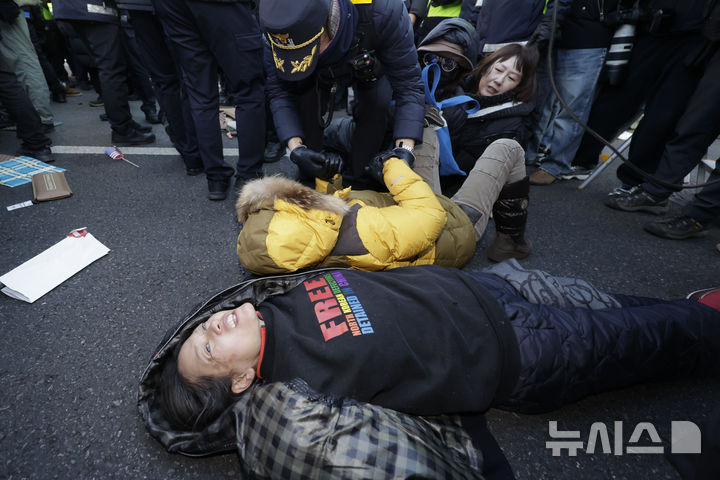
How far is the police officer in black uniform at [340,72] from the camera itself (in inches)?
54.8

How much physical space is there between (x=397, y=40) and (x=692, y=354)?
5.74 feet

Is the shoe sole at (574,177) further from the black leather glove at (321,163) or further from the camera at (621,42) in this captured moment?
the black leather glove at (321,163)

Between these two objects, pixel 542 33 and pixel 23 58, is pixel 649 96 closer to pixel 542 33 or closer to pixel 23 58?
pixel 542 33

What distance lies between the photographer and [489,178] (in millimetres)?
1692

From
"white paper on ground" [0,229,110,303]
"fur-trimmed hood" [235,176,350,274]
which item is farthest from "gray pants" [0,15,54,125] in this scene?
"fur-trimmed hood" [235,176,350,274]

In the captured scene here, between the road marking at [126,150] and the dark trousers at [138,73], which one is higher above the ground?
the dark trousers at [138,73]

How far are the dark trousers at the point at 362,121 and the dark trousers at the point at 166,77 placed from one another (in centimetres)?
86

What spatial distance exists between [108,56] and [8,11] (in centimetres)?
79

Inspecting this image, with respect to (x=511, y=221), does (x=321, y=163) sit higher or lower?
higher

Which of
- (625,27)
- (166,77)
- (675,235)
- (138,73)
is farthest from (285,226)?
(138,73)

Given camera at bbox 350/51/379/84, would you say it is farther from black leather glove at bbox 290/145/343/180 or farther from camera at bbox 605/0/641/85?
camera at bbox 605/0/641/85

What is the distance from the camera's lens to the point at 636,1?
219 centimetres

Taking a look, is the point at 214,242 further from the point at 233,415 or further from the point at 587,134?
the point at 587,134

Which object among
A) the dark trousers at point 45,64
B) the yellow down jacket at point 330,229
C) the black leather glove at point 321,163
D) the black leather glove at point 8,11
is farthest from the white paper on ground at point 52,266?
the dark trousers at point 45,64
